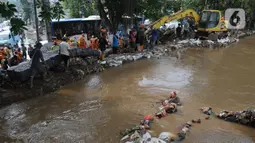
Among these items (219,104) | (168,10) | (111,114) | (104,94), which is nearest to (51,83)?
(104,94)

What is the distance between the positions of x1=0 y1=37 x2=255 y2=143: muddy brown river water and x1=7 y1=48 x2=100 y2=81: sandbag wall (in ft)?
2.54

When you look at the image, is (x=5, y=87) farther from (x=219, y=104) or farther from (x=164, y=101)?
(x=219, y=104)

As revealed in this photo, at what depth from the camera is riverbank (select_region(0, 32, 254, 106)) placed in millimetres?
6909

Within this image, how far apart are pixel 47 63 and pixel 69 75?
0.95 meters

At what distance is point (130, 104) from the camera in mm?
6711

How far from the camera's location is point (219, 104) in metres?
6.74

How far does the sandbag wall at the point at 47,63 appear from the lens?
6863mm

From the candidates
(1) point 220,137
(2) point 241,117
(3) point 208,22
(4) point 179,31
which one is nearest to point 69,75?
(1) point 220,137

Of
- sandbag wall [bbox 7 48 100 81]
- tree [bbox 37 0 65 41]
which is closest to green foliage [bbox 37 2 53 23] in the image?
tree [bbox 37 0 65 41]

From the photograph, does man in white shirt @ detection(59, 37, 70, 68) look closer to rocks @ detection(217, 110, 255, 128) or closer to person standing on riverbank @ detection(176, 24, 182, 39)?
rocks @ detection(217, 110, 255, 128)

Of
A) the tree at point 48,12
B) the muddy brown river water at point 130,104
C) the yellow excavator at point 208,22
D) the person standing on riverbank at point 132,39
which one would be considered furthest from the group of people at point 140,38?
the tree at point 48,12

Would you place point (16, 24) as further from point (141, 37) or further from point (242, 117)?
point (141, 37)

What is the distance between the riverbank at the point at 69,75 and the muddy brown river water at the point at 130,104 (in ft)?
0.86

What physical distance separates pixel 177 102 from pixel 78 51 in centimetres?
437
